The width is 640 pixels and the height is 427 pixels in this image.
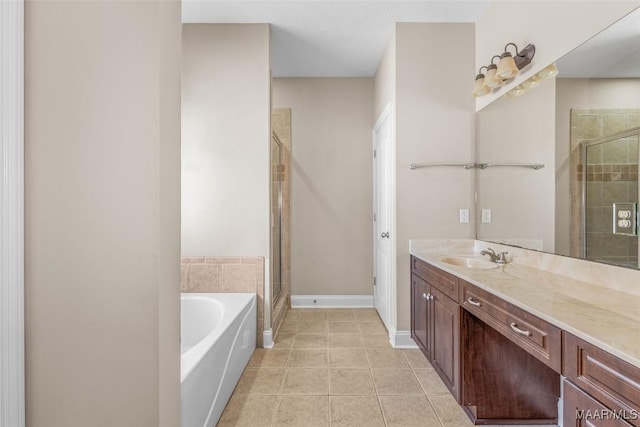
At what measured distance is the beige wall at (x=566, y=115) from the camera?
4.70 ft

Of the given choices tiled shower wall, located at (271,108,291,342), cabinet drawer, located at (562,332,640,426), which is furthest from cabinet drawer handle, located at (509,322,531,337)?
tiled shower wall, located at (271,108,291,342)

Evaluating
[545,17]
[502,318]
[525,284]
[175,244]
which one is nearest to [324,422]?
[502,318]

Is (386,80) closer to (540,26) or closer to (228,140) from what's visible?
(540,26)

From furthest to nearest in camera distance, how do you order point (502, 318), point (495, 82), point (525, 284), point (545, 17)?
point (495, 82)
point (545, 17)
point (525, 284)
point (502, 318)

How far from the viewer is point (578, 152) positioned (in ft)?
5.08

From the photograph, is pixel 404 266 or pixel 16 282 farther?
pixel 404 266

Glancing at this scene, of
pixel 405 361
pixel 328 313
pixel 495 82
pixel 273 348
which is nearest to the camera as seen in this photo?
pixel 495 82

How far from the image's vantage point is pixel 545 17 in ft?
6.07

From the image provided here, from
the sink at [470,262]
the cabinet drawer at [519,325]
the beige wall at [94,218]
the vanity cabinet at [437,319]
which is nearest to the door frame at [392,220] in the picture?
the vanity cabinet at [437,319]

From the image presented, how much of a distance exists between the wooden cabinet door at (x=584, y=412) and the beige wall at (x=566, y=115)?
0.92 metres

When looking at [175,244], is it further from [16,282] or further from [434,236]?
[434,236]

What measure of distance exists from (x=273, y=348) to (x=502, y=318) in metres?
1.82

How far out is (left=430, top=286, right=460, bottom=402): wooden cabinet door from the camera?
5.77 ft

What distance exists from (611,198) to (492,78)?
1215 millimetres
